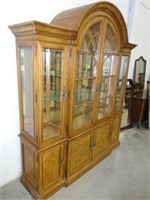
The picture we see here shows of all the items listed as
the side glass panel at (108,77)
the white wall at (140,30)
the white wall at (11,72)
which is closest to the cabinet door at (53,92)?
the white wall at (11,72)

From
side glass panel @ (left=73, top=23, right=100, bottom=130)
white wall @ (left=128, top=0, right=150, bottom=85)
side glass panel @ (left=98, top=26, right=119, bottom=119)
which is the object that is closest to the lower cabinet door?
side glass panel @ (left=98, top=26, right=119, bottom=119)

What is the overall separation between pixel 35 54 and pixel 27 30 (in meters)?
0.21

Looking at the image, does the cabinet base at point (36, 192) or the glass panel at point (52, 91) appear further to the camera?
the cabinet base at point (36, 192)

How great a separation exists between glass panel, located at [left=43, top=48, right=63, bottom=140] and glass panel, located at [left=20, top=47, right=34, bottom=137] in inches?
5.3

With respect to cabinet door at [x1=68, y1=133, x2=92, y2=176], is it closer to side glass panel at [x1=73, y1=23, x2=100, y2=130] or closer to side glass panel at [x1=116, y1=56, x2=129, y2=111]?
side glass panel at [x1=73, y1=23, x2=100, y2=130]

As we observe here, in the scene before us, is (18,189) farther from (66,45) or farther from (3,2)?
(3,2)

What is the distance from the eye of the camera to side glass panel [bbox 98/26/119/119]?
6.99ft

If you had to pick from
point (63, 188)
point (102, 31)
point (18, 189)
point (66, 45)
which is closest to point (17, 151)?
point (18, 189)

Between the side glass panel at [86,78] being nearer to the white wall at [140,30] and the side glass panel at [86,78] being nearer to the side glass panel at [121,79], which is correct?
the side glass panel at [121,79]

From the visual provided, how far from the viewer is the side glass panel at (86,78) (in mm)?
1840

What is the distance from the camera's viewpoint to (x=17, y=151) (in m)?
2.04

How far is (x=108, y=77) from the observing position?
2.33 meters

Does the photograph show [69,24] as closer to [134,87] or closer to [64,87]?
[64,87]

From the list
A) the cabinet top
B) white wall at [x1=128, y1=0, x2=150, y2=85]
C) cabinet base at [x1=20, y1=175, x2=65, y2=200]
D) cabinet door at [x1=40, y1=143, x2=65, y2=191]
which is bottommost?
cabinet base at [x1=20, y1=175, x2=65, y2=200]
